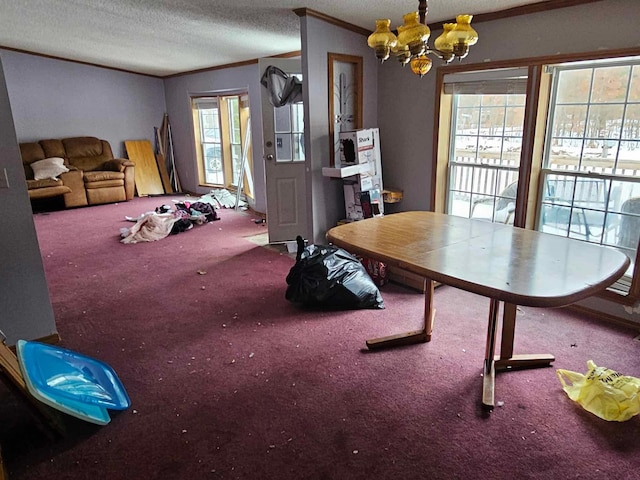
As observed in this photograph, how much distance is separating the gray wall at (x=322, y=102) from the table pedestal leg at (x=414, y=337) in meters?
1.58

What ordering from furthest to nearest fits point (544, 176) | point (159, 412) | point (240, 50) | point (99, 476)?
point (240, 50), point (544, 176), point (159, 412), point (99, 476)

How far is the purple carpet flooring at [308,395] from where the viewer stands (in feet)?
6.07

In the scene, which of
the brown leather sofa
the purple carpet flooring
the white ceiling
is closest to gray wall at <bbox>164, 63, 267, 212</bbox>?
the white ceiling

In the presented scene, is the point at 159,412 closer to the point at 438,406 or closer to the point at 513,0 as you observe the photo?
the point at 438,406

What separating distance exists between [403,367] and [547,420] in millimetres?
749

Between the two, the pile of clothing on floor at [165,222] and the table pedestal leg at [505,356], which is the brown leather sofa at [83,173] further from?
the table pedestal leg at [505,356]

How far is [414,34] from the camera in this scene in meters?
1.86

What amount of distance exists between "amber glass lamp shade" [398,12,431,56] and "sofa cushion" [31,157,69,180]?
6.50 meters

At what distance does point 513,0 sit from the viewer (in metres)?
3.01

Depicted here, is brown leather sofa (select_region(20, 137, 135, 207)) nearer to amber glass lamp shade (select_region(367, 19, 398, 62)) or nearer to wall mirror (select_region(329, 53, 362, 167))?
wall mirror (select_region(329, 53, 362, 167))

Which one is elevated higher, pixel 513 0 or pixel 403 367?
pixel 513 0

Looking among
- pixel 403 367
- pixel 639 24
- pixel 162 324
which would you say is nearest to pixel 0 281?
pixel 162 324

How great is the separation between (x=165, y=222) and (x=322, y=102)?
8.59 ft

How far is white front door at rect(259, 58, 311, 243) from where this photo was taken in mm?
4734
